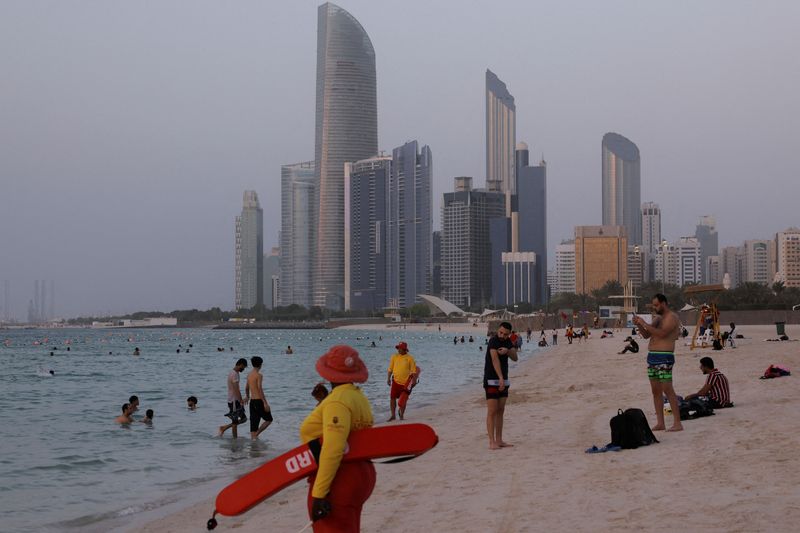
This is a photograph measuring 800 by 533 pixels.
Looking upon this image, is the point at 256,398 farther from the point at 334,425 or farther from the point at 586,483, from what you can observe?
the point at 334,425

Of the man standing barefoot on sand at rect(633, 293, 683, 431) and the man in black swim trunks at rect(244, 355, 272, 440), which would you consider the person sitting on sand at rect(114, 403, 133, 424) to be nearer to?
the man in black swim trunks at rect(244, 355, 272, 440)

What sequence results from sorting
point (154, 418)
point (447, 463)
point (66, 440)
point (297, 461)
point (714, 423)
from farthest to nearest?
1. point (154, 418)
2. point (66, 440)
3. point (714, 423)
4. point (447, 463)
5. point (297, 461)

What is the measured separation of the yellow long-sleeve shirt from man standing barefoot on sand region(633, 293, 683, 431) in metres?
6.71

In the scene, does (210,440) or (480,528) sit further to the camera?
(210,440)

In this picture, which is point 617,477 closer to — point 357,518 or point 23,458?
point 357,518

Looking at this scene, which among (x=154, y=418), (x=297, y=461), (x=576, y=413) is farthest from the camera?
(x=154, y=418)

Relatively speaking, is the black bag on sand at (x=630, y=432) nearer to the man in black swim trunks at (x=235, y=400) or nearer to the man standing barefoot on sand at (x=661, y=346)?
the man standing barefoot on sand at (x=661, y=346)

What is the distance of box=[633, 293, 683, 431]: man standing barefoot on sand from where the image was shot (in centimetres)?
1094

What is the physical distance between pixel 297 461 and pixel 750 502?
4.28m

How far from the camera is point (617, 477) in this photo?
870cm

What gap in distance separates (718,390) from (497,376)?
4.11 metres

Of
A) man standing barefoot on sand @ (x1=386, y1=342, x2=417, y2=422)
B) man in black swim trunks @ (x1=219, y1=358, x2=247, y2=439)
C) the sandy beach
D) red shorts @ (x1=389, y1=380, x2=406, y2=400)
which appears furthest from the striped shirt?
man in black swim trunks @ (x1=219, y1=358, x2=247, y2=439)

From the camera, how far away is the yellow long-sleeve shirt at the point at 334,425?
15.0 ft

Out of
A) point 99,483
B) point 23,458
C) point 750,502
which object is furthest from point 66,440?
point 750,502
